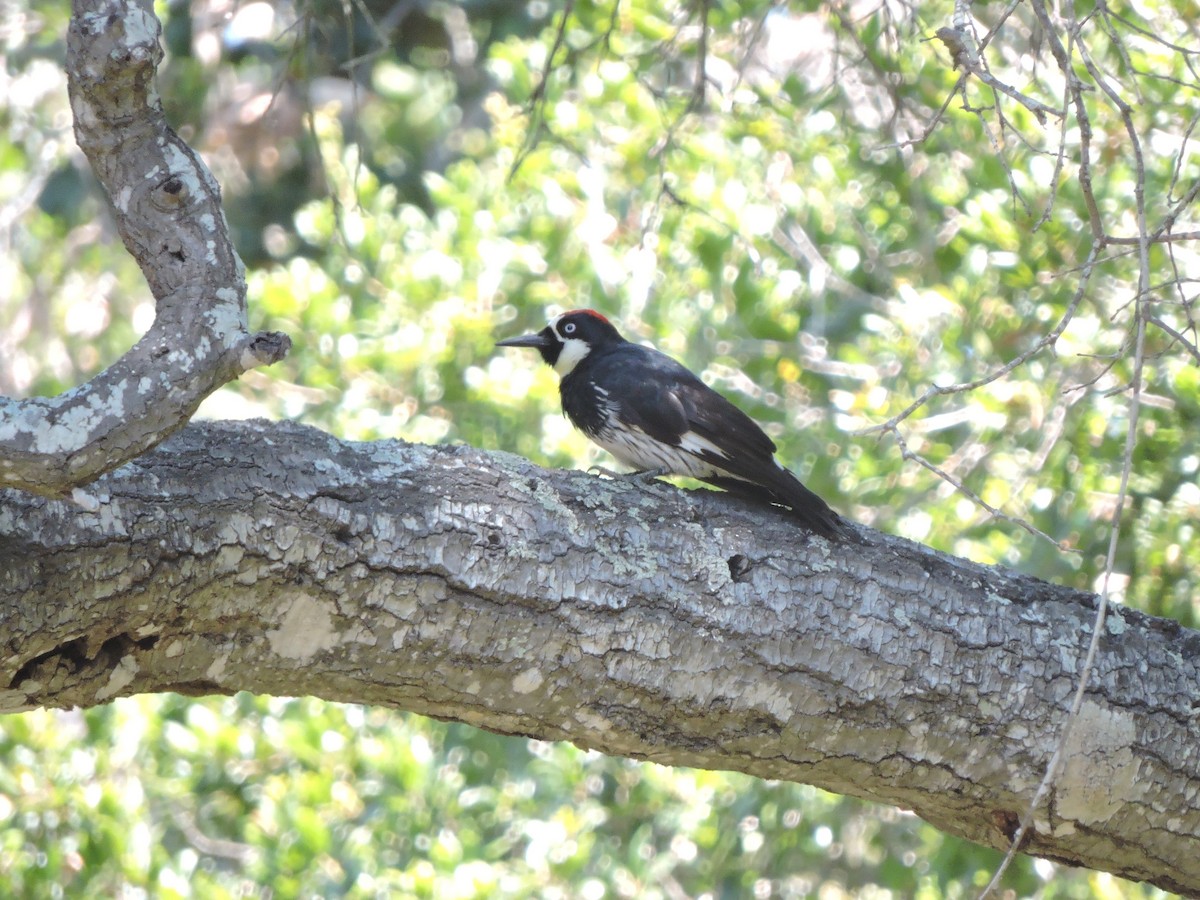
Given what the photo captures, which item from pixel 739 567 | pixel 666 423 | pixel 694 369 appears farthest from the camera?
pixel 694 369

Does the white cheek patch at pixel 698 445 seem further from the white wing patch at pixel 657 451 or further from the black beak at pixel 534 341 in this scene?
the black beak at pixel 534 341

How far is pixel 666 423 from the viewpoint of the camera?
3.64m

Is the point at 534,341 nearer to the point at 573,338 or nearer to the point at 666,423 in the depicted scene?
the point at 573,338

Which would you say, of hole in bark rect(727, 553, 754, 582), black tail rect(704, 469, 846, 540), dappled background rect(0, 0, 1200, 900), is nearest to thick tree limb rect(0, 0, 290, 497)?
hole in bark rect(727, 553, 754, 582)

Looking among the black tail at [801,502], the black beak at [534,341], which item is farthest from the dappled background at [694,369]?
the black tail at [801,502]

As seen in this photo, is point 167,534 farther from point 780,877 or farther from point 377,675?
point 780,877

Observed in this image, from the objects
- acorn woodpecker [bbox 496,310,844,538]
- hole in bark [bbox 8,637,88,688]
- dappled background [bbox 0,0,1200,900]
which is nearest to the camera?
hole in bark [bbox 8,637,88,688]

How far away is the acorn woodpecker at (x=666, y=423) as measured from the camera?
3316mm

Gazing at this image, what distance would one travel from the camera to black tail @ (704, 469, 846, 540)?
110 inches

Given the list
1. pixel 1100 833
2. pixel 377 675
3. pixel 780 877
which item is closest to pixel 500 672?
pixel 377 675

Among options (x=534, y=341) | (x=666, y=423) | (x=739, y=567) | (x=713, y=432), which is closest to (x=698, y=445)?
(x=713, y=432)

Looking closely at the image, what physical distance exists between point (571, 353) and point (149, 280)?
262 centimetres

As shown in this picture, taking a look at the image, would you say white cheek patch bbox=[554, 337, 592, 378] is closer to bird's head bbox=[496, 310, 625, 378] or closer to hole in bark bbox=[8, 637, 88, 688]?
bird's head bbox=[496, 310, 625, 378]

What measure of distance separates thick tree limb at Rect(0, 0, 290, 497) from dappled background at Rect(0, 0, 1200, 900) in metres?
2.04
